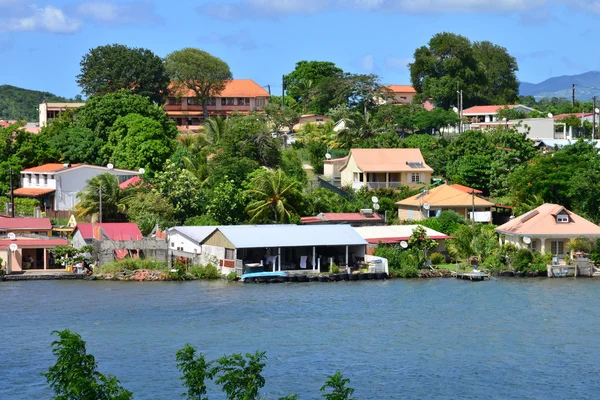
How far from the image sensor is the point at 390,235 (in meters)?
48.6

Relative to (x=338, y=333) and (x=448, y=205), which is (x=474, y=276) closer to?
(x=448, y=205)

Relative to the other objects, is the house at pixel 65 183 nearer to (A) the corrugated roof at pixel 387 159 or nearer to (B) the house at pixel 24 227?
(B) the house at pixel 24 227

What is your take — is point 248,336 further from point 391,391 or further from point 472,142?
point 472,142

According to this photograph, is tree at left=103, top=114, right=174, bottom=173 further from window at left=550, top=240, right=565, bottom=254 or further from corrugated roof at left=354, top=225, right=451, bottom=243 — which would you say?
window at left=550, top=240, right=565, bottom=254

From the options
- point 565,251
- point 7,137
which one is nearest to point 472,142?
point 565,251

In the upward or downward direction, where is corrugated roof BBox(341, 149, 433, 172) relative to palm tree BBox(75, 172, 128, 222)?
upward

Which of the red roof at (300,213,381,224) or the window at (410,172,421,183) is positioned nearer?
the red roof at (300,213,381,224)

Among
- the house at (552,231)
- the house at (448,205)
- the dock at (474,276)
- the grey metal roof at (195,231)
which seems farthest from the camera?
the house at (448,205)

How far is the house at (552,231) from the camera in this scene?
155 feet

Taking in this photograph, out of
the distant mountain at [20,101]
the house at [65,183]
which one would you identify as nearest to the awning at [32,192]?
the house at [65,183]

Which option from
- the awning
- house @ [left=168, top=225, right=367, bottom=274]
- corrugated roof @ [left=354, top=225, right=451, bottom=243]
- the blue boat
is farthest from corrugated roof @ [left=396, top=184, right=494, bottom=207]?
the awning

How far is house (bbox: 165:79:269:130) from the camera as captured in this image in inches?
3465

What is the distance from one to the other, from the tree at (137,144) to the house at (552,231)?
70.9 ft

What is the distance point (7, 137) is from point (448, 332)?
3576 centimetres
